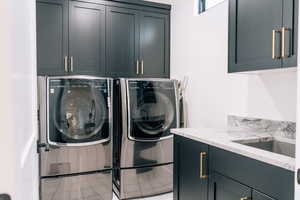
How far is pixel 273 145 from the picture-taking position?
6.39 ft

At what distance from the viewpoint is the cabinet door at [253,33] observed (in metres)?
1.60

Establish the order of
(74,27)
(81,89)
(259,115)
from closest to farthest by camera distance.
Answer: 1. (259,115)
2. (81,89)
3. (74,27)

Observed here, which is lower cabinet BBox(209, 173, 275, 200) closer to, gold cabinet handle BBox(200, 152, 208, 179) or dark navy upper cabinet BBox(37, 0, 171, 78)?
gold cabinet handle BBox(200, 152, 208, 179)

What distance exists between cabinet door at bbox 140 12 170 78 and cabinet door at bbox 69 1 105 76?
575 mm

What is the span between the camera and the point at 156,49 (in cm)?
343


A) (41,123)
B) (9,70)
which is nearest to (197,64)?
(41,123)

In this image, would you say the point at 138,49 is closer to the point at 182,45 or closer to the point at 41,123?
the point at 182,45

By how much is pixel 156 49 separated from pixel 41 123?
6.05 feet

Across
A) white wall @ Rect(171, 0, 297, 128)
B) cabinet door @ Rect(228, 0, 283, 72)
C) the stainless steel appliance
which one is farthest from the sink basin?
the stainless steel appliance

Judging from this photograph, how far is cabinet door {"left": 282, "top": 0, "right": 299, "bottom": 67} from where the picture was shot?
146 centimetres

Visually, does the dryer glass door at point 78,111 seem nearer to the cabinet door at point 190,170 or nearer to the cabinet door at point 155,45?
the cabinet door at point 155,45

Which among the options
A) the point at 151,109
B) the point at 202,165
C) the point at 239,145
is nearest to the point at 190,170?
the point at 202,165

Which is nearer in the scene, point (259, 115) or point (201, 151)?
point (201, 151)

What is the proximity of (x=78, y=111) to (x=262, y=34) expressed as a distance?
6.33 feet
